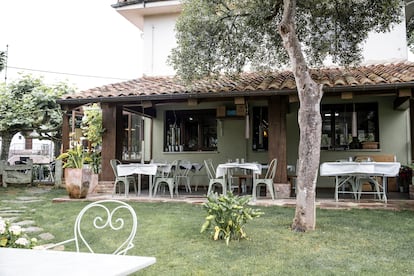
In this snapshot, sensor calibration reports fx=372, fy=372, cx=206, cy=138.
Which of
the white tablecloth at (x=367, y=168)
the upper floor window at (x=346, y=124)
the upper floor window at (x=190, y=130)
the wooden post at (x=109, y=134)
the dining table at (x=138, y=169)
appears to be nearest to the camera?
the white tablecloth at (x=367, y=168)

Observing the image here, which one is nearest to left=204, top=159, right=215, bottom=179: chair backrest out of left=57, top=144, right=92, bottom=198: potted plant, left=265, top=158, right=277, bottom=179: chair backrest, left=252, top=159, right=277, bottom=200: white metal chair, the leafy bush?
left=252, top=159, right=277, bottom=200: white metal chair

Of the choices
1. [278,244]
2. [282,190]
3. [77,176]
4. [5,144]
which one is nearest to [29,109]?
[5,144]

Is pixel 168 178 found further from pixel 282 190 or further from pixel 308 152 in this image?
Answer: pixel 308 152

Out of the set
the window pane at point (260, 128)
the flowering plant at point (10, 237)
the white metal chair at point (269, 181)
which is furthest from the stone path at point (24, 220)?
the window pane at point (260, 128)

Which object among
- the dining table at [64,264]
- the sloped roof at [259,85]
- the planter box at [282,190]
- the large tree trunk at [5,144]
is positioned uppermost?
the sloped roof at [259,85]

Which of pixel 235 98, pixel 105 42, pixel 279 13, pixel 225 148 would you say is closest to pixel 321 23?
pixel 279 13

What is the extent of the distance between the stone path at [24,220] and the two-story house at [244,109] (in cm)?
216

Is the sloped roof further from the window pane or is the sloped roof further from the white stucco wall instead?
the white stucco wall

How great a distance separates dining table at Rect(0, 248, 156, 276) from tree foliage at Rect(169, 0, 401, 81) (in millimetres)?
6777

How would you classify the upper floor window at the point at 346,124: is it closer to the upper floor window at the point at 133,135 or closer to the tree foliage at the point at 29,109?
the upper floor window at the point at 133,135

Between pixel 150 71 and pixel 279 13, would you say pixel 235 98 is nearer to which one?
pixel 279 13

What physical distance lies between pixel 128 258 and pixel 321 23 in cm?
760

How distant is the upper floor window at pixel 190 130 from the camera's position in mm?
12273

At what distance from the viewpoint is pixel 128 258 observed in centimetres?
198
